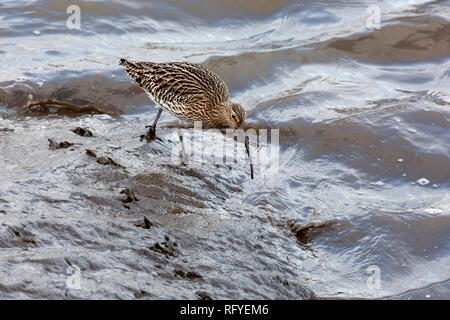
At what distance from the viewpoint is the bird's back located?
728cm

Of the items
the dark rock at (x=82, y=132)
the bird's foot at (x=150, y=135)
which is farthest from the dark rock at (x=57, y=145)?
the bird's foot at (x=150, y=135)

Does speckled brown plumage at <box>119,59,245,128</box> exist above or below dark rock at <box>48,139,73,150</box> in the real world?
above

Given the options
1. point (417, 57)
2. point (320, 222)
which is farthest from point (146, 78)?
point (417, 57)

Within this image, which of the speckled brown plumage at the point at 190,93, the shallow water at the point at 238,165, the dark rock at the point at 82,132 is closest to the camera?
the shallow water at the point at 238,165

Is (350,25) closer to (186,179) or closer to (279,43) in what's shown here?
(279,43)

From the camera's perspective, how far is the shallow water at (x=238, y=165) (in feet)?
15.5

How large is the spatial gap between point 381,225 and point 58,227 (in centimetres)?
320

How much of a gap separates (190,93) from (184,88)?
10 centimetres

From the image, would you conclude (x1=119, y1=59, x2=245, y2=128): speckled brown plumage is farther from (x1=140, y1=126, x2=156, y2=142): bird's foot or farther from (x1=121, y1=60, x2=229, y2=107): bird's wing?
(x1=140, y1=126, x2=156, y2=142): bird's foot

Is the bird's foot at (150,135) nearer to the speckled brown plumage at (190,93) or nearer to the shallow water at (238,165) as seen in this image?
the shallow water at (238,165)

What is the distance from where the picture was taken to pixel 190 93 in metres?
7.30

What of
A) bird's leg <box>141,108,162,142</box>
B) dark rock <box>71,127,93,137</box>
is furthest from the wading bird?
dark rock <box>71,127,93,137</box>

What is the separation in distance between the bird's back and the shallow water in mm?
494

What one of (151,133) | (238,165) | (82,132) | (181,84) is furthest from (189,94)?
(82,132)
